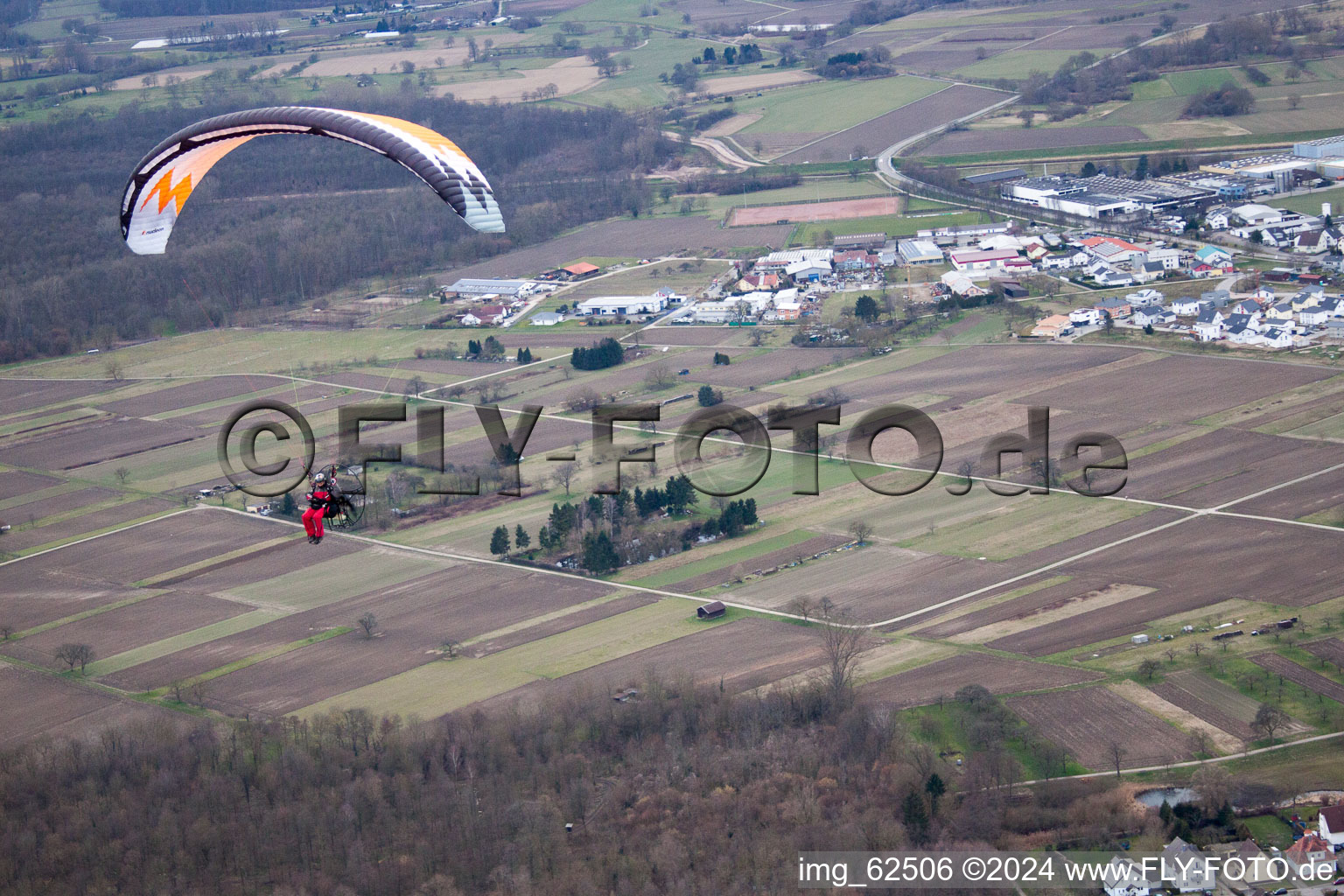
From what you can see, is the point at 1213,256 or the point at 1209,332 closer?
Result: the point at 1209,332

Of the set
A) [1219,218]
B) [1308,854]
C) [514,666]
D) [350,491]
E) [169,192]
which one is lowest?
[1308,854]

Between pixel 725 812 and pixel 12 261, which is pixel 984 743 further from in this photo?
pixel 12 261

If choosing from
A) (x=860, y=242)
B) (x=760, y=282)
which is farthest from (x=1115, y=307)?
(x=860, y=242)

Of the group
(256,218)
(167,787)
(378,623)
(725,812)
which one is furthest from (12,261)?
(725,812)

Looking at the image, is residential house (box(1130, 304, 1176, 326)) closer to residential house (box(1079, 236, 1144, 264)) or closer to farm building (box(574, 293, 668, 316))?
residential house (box(1079, 236, 1144, 264))

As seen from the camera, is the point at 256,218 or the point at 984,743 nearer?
the point at 984,743

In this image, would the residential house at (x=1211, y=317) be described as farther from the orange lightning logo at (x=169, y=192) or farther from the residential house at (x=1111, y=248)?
the orange lightning logo at (x=169, y=192)

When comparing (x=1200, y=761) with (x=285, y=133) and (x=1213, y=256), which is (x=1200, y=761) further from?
(x=1213, y=256)

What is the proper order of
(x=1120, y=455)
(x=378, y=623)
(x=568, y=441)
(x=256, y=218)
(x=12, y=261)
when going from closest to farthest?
(x=378, y=623), (x=1120, y=455), (x=568, y=441), (x=12, y=261), (x=256, y=218)
